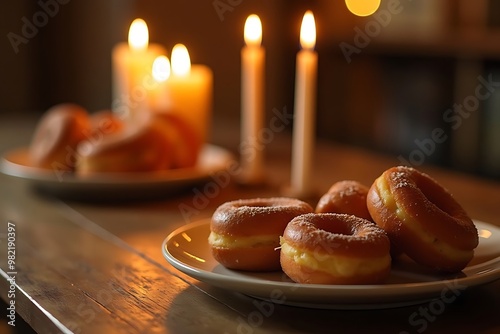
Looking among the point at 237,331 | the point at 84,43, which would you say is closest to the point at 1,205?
the point at 237,331

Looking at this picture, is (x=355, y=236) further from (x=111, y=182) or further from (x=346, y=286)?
(x=111, y=182)

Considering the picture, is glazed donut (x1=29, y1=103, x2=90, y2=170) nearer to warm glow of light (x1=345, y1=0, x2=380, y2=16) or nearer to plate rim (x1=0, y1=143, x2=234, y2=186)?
plate rim (x1=0, y1=143, x2=234, y2=186)

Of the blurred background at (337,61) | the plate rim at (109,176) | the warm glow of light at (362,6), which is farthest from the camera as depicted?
the warm glow of light at (362,6)

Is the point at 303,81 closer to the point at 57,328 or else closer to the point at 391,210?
the point at 391,210

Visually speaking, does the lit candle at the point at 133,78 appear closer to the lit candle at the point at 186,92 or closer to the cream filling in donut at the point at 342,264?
the lit candle at the point at 186,92

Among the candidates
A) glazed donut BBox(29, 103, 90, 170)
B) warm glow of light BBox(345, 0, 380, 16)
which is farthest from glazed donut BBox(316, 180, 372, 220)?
warm glow of light BBox(345, 0, 380, 16)

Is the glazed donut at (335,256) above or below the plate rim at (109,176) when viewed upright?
above

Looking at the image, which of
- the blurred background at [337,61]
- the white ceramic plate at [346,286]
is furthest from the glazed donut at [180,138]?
the blurred background at [337,61]
